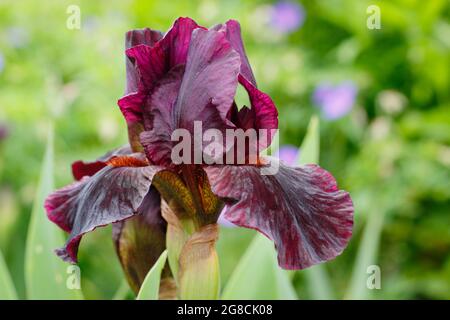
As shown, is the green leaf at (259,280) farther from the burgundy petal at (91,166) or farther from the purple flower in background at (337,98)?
the purple flower in background at (337,98)

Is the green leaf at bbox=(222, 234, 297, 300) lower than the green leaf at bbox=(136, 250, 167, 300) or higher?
lower

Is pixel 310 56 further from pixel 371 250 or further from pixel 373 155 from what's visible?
pixel 371 250

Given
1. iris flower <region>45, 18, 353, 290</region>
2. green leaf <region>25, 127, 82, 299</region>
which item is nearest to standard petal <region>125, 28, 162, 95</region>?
iris flower <region>45, 18, 353, 290</region>

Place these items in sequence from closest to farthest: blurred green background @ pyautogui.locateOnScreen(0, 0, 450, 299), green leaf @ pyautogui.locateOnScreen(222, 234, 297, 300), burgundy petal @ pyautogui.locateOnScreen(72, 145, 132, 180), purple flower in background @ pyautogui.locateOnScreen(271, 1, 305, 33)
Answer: burgundy petal @ pyautogui.locateOnScreen(72, 145, 132, 180) → green leaf @ pyautogui.locateOnScreen(222, 234, 297, 300) → blurred green background @ pyautogui.locateOnScreen(0, 0, 450, 299) → purple flower in background @ pyautogui.locateOnScreen(271, 1, 305, 33)

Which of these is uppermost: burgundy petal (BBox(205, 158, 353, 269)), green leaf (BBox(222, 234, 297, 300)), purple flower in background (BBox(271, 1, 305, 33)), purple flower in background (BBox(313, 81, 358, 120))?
purple flower in background (BBox(271, 1, 305, 33))

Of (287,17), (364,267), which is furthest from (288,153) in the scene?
(364,267)

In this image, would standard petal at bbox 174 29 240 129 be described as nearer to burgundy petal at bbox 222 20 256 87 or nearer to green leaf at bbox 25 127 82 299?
burgundy petal at bbox 222 20 256 87
